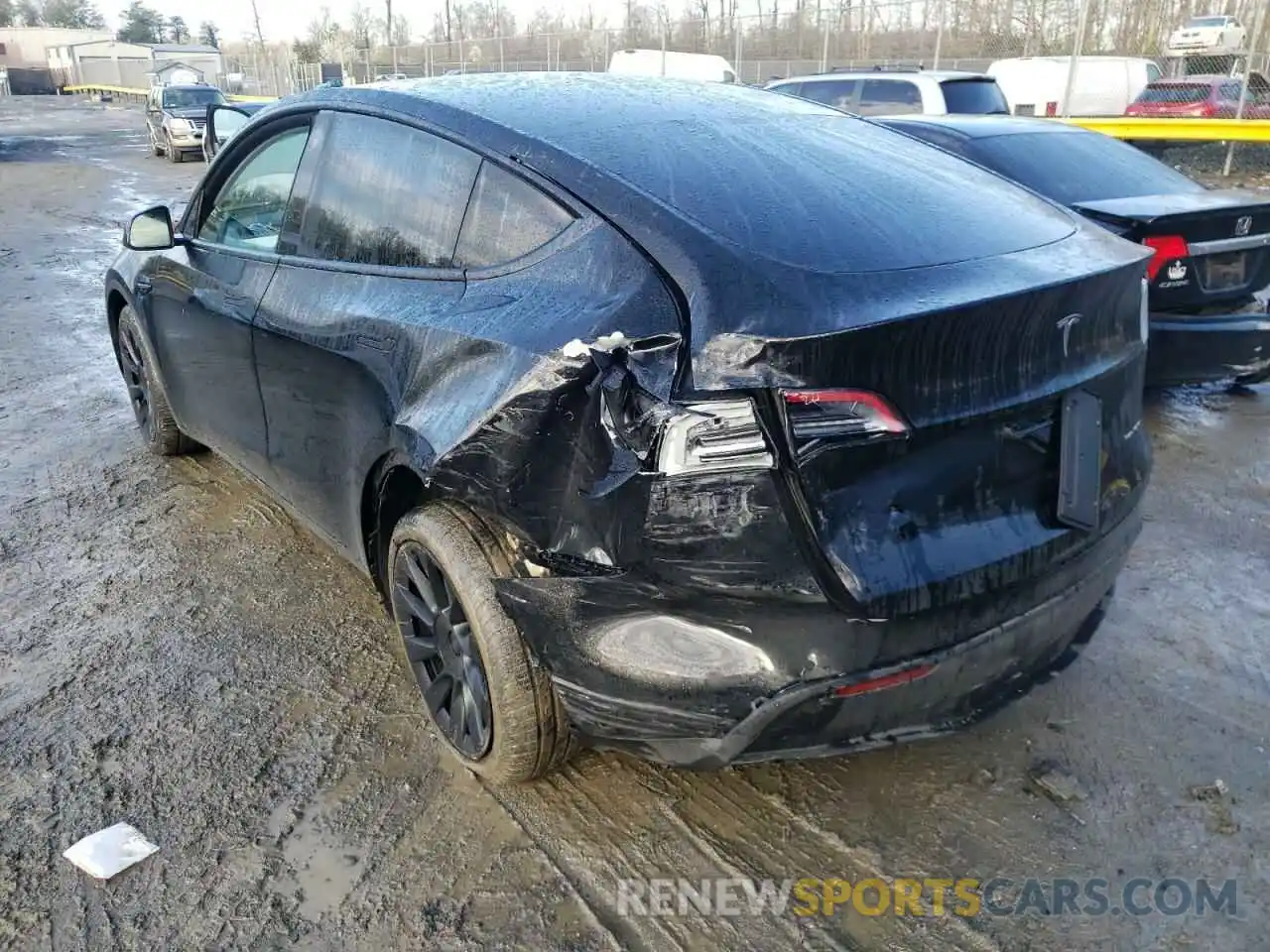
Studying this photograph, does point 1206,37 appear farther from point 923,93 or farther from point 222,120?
point 222,120

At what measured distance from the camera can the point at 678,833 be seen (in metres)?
2.45

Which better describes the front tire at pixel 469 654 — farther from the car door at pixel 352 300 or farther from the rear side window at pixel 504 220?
the rear side window at pixel 504 220

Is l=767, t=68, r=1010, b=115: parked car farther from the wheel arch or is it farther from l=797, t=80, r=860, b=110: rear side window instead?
the wheel arch

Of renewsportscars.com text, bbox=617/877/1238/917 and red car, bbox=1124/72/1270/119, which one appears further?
red car, bbox=1124/72/1270/119

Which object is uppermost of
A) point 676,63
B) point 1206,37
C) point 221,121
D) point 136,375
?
point 1206,37

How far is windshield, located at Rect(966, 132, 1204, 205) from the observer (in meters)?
5.12

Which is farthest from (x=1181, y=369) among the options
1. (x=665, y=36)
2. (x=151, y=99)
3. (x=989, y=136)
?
(x=151, y=99)

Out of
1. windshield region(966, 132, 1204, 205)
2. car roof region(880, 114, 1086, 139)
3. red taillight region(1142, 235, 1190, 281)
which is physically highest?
car roof region(880, 114, 1086, 139)

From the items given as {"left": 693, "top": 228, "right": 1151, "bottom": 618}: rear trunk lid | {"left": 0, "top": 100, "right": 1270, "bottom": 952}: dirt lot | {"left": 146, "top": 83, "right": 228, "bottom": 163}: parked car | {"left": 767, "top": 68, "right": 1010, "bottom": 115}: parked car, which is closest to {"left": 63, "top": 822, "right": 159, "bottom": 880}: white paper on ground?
{"left": 0, "top": 100, "right": 1270, "bottom": 952}: dirt lot

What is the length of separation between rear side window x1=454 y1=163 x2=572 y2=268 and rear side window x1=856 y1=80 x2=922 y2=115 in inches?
325

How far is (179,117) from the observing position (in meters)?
22.4

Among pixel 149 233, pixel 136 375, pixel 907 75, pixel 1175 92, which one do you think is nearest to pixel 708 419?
Result: pixel 149 233

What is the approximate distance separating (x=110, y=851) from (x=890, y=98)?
9.74 m

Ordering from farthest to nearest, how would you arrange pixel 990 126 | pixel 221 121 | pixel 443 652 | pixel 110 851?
1. pixel 221 121
2. pixel 990 126
3. pixel 443 652
4. pixel 110 851
